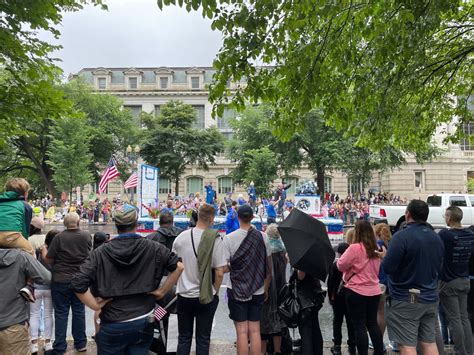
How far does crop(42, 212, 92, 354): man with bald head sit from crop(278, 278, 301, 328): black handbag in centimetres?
257

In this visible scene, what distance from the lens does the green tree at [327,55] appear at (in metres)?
5.83

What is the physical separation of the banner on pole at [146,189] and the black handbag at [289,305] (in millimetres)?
14739

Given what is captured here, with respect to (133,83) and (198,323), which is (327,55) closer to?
(198,323)

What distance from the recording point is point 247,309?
466cm

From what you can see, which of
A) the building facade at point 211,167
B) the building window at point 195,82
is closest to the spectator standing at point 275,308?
the building facade at point 211,167

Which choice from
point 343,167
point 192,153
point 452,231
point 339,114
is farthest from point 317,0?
point 192,153

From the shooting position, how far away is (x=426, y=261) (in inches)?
166

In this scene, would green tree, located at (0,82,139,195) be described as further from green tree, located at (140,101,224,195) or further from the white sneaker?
the white sneaker

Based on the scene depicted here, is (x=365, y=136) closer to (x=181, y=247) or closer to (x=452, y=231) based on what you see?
(x=452, y=231)

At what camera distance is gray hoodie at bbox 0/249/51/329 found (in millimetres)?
3412

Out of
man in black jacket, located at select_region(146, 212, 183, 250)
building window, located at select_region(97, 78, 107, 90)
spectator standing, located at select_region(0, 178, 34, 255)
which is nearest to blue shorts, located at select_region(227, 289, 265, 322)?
man in black jacket, located at select_region(146, 212, 183, 250)

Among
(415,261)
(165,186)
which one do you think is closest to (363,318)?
(415,261)

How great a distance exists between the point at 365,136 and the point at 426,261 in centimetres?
534

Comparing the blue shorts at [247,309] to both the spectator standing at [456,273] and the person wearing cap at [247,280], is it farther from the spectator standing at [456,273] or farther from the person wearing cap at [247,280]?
the spectator standing at [456,273]
